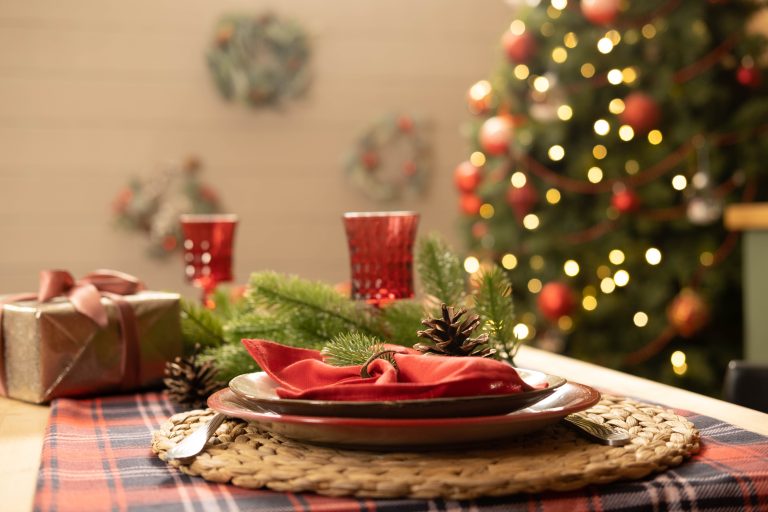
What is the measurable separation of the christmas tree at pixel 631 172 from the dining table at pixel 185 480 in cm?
238

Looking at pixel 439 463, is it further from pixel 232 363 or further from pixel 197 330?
pixel 197 330

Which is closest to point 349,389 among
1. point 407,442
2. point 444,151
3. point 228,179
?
point 407,442

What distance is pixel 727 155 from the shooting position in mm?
3133

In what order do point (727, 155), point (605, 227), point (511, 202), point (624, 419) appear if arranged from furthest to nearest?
point (511, 202), point (605, 227), point (727, 155), point (624, 419)

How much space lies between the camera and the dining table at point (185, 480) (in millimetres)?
569

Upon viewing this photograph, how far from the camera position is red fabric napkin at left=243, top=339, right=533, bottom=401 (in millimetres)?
646

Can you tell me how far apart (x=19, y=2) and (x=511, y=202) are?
2225 millimetres

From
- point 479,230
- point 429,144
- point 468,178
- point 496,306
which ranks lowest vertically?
point 496,306

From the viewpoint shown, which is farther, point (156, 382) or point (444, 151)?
point (444, 151)

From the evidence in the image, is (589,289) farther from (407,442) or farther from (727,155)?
(407,442)

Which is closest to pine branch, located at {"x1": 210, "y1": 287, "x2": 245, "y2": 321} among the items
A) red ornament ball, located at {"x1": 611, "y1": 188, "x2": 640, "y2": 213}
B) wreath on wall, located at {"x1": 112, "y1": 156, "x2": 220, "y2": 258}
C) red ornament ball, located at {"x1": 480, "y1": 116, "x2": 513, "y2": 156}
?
red ornament ball, located at {"x1": 611, "y1": 188, "x2": 640, "y2": 213}

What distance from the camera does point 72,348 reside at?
101 cm

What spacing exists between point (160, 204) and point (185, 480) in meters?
3.57

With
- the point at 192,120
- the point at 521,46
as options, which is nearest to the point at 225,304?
the point at 521,46
